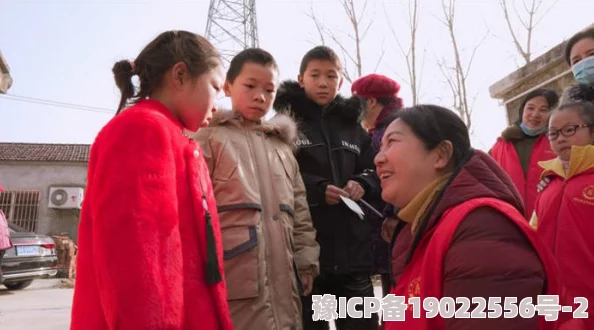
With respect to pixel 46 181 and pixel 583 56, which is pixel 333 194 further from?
pixel 46 181

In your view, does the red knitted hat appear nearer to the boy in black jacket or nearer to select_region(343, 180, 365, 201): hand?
the boy in black jacket

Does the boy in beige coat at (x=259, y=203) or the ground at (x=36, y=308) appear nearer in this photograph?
the boy in beige coat at (x=259, y=203)

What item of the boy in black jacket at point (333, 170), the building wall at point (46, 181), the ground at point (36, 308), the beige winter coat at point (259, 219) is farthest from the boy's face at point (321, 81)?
the building wall at point (46, 181)

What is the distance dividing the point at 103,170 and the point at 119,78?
43 cm

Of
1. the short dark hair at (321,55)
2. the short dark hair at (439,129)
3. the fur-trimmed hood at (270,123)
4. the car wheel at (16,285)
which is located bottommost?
the car wheel at (16,285)

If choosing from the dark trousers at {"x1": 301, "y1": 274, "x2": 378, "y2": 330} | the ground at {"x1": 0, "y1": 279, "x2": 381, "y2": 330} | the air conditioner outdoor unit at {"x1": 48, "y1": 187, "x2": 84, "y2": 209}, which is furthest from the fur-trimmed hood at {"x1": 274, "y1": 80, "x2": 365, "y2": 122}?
the air conditioner outdoor unit at {"x1": 48, "y1": 187, "x2": 84, "y2": 209}

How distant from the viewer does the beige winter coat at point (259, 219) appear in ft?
6.17

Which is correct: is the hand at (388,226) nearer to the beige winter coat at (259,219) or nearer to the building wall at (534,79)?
the beige winter coat at (259,219)

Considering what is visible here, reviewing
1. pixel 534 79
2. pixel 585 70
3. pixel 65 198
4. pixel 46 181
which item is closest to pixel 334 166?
pixel 585 70

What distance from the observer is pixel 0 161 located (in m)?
20.6

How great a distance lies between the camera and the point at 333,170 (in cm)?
257

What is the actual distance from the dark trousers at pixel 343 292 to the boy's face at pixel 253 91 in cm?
89

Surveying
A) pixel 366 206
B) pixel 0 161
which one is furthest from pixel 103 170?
pixel 0 161

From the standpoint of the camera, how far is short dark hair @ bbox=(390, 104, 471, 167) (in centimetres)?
146
